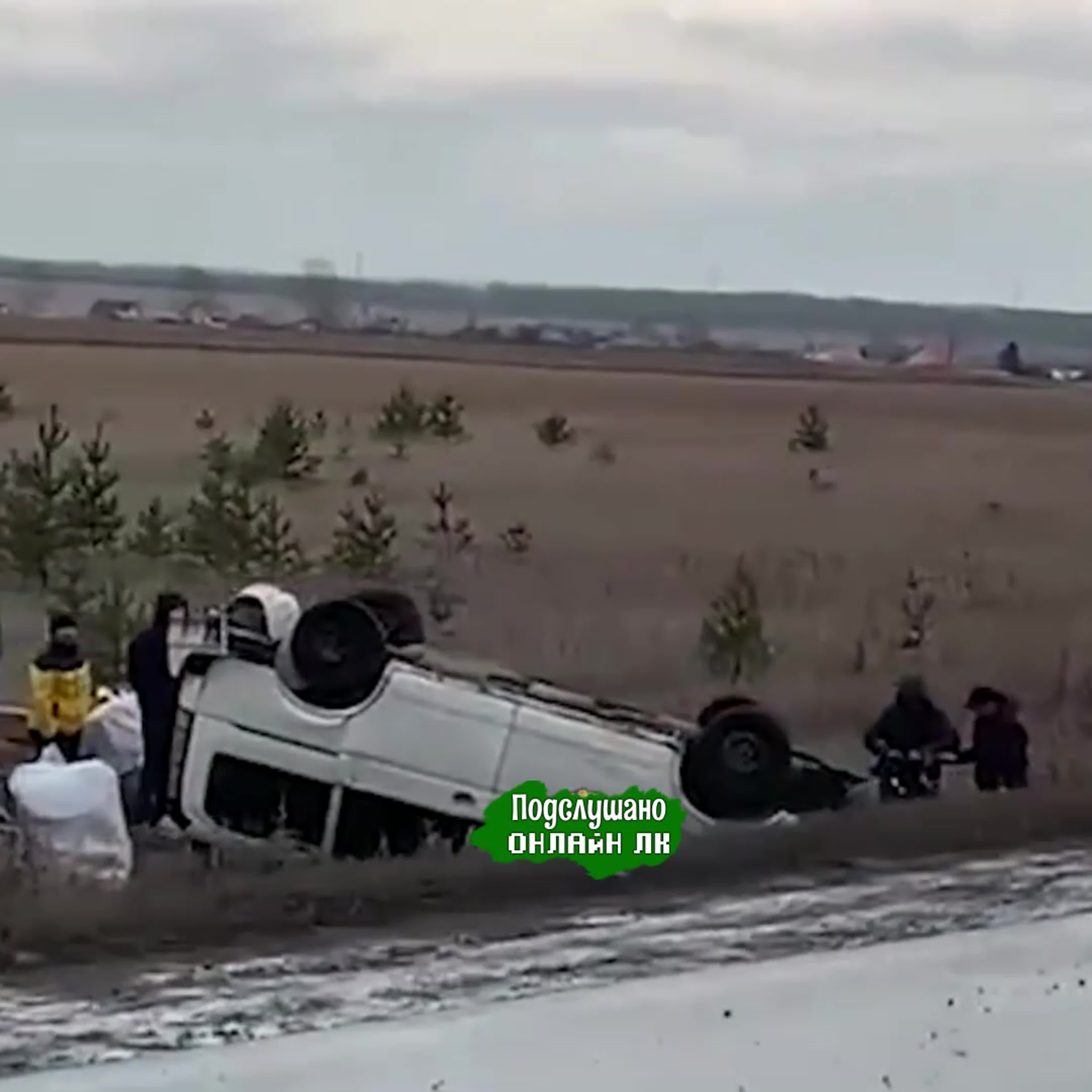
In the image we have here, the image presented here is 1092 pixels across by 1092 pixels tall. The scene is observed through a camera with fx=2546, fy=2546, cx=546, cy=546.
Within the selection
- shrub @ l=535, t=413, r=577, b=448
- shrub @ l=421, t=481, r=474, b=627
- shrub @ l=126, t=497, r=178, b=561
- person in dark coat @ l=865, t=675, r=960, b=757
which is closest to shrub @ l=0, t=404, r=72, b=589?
shrub @ l=126, t=497, r=178, b=561

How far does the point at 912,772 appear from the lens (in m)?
13.8

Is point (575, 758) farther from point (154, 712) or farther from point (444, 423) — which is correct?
point (444, 423)

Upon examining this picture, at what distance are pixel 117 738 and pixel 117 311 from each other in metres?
112

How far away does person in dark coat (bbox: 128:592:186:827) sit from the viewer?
11.7m

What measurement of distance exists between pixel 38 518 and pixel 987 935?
1790 cm

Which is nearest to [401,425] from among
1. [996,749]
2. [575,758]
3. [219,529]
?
[219,529]

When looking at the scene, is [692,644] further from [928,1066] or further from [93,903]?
[928,1066]

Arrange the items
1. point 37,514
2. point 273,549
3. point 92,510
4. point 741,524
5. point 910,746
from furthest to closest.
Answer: point 741,524 < point 273,549 < point 92,510 < point 37,514 < point 910,746

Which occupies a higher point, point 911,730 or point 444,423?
point 444,423

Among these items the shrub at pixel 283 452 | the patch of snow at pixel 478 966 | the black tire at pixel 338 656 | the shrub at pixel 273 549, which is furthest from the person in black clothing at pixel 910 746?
the shrub at pixel 283 452

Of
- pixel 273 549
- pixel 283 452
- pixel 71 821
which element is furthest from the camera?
pixel 283 452

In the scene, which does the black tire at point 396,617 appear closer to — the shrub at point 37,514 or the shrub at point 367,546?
the shrub at point 37,514

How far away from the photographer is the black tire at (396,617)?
13062mm

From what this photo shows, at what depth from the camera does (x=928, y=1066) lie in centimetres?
737
